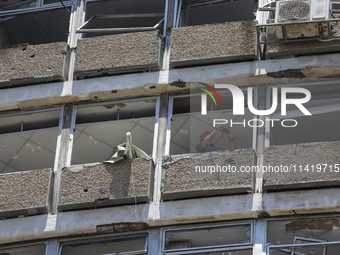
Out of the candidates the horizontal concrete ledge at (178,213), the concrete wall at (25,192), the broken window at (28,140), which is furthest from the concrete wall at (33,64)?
the horizontal concrete ledge at (178,213)

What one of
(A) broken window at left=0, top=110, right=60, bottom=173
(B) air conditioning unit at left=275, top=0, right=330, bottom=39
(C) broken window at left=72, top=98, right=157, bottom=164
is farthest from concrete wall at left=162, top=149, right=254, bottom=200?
(A) broken window at left=0, top=110, right=60, bottom=173

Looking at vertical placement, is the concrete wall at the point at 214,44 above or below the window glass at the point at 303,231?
above

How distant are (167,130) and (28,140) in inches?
112

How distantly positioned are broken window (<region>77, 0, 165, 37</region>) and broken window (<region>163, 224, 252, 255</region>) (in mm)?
4140

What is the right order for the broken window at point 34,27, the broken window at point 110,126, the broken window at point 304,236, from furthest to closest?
1. the broken window at point 34,27
2. the broken window at point 110,126
3. the broken window at point 304,236

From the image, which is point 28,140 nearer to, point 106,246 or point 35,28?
point 35,28

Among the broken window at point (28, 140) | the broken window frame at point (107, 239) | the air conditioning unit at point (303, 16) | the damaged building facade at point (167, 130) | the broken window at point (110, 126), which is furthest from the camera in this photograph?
the broken window at point (28, 140)

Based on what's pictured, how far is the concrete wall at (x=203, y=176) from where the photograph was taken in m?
12.0

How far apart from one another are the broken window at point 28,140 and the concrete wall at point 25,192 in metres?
1.23

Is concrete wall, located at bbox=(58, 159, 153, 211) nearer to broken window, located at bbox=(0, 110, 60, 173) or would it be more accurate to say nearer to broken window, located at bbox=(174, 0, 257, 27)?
broken window, located at bbox=(0, 110, 60, 173)

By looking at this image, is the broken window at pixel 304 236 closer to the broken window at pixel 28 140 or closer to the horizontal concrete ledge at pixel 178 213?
the horizontal concrete ledge at pixel 178 213

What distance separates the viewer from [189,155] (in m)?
12.4

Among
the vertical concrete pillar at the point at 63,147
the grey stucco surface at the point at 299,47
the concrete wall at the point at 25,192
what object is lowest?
the concrete wall at the point at 25,192

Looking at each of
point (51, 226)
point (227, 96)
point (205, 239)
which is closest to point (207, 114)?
point (227, 96)
